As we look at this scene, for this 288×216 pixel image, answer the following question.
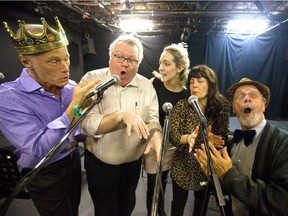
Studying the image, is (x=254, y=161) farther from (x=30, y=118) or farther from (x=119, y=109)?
(x=30, y=118)

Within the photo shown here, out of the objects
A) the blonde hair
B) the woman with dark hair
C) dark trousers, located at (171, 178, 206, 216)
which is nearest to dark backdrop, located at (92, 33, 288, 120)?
the blonde hair

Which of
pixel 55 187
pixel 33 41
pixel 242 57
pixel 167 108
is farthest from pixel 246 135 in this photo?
pixel 242 57

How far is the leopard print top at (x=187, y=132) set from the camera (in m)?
1.53

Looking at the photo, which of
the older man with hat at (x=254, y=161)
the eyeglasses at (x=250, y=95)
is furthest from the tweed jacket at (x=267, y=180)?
the eyeglasses at (x=250, y=95)

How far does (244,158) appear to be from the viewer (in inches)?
49.8

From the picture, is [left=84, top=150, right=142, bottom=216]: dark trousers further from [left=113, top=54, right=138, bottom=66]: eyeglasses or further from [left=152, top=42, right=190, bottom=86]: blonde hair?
[left=152, top=42, right=190, bottom=86]: blonde hair

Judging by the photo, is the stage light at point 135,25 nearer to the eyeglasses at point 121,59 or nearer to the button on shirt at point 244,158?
the eyeglasses at point 121,59

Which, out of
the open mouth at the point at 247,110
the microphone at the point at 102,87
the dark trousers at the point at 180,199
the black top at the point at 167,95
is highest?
the microphone at the point at 102,87

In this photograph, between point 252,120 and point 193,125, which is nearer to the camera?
point 252,120

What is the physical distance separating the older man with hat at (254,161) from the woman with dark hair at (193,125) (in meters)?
0.21

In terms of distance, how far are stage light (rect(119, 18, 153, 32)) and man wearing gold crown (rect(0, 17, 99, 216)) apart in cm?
528

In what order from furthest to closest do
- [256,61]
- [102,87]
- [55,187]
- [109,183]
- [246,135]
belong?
1. [256,61]
2. [109,183]
3. [246,135]
4. [55,187]
5. [102,87]

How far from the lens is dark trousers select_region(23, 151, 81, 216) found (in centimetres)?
110

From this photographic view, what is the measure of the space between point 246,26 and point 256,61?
1.11 m
